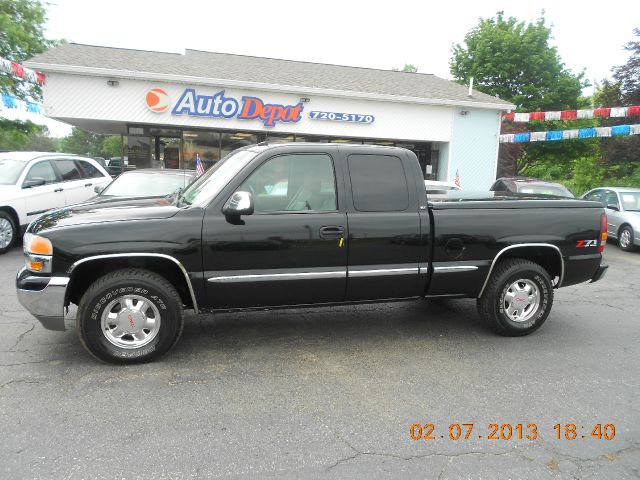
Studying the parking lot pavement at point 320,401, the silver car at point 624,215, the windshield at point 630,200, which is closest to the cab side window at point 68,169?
the parking lot pavement at point 320,401

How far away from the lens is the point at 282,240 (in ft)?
13.1

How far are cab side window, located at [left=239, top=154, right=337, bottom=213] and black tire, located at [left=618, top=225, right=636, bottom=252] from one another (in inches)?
392

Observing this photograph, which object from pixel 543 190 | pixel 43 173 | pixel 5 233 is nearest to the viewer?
pixel 5 233

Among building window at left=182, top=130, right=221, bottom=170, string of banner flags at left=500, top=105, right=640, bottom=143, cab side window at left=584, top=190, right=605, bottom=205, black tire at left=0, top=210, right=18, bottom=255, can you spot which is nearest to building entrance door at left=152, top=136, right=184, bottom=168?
building window at left=182, top=130, right=221, bottom=170

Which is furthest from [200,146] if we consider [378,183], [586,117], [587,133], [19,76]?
[587,133]

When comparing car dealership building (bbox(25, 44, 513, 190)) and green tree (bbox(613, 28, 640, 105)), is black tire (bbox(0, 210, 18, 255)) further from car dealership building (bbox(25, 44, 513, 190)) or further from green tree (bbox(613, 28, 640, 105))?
green tree (bbox(613, 28, 640, 105))

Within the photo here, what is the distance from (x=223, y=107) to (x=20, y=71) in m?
5.59

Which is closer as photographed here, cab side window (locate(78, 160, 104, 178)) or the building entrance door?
cab side window (locate(78, 160, 104, 178))

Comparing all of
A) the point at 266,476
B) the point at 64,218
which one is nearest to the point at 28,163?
the point at 64,218

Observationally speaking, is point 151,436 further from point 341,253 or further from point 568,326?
point 568,326

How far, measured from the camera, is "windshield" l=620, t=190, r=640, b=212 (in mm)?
11867

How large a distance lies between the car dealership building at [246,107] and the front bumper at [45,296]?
11898 millimetres

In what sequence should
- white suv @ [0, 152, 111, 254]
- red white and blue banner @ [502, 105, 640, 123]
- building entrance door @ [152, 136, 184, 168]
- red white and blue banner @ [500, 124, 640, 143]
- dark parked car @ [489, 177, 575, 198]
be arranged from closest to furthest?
white suv @ [0, 152, 111, 254], dark parked car @ [489, 177, 575, 198], building entrance door @ [152, 136, 184, 168], red white and blue banner @ [502, 105, 640, 123], red white and blue banner @ [500, 124, 640, 143]
